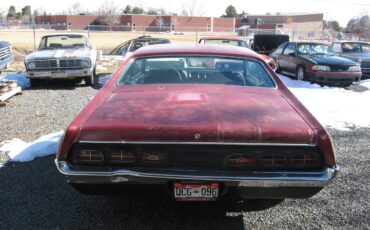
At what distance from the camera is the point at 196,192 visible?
2816 mm

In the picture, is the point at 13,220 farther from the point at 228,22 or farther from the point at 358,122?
the point at 228,22

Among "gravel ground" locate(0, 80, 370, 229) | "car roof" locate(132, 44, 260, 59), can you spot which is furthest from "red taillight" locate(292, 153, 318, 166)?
"car roof" locate(132, 44, 260, 59)

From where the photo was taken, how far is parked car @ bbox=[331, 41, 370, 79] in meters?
14.5

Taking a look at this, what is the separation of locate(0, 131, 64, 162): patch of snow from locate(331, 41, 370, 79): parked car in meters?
12.4

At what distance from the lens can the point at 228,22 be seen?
3339 inches

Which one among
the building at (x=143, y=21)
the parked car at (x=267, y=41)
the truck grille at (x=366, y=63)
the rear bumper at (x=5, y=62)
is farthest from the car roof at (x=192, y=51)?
the building at (x=143, y=21)

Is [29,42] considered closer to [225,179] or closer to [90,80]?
[90,80]

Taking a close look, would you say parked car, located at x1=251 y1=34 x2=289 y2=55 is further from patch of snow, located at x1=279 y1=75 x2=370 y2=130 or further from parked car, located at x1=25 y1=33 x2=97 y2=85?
parked car, located at x1=25 y1=33 x2=97 y2=85

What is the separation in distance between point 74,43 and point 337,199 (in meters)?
9.65

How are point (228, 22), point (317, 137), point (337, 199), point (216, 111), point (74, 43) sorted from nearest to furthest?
point (317, 137) → point (216, 111) → point (337, 199) → point (74, 43) → point (228, 22)

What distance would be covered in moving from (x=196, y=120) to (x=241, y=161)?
1.39 feet

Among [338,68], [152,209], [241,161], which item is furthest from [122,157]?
[338,68]

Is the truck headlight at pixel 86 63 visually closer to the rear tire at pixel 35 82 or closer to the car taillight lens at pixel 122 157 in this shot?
the rear tire at pixel 35 82

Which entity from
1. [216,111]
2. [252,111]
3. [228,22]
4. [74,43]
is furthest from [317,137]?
[228,22]
